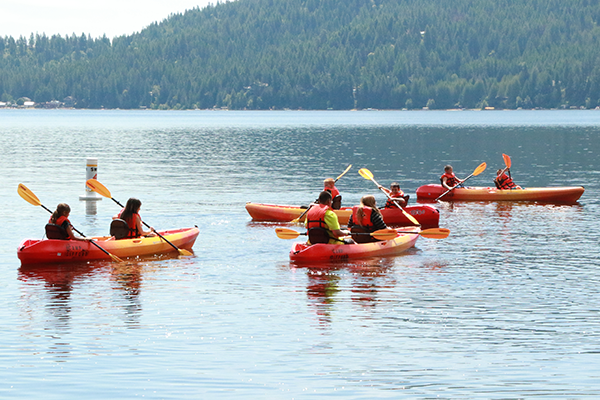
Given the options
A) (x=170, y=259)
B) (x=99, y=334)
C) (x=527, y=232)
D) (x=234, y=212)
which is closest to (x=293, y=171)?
(x=234, y=212)

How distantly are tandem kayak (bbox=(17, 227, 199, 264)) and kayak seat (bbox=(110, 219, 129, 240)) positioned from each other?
0.19 metres

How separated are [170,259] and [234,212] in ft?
35.3

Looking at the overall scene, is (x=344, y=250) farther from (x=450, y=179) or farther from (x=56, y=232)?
(x=450, y=179)

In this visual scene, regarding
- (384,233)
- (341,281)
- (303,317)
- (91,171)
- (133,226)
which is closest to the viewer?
(303,317)

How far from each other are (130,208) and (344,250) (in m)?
5.69

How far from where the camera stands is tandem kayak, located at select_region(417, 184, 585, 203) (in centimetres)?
3756

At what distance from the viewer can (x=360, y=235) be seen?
74.9 feet

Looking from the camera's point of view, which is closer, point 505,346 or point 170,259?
point 505,346

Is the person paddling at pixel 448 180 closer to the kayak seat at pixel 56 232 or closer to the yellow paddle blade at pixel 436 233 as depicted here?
Answer: the yellow paddle blade at pixel 436 233

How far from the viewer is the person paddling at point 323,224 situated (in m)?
21.4

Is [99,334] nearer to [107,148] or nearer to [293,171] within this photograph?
[293,171]

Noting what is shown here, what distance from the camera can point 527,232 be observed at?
28.0 meters

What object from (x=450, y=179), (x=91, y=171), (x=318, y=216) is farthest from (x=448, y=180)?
(x=318, y=216)

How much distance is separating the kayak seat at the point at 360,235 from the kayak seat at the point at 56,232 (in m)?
7.54
